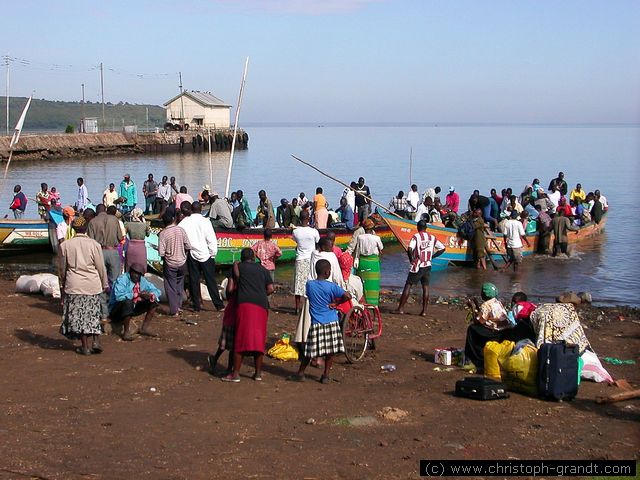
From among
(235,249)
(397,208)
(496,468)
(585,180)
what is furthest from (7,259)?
(585,180)

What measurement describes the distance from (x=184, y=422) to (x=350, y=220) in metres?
14.9

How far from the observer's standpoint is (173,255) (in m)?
11.8

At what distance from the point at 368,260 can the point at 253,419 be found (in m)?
4.67

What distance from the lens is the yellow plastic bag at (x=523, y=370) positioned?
8820mm

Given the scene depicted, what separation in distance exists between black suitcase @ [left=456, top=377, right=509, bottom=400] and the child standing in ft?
4.27

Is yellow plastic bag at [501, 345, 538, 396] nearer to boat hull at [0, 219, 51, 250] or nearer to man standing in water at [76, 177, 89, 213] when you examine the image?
boat hull at [0, 219, 51, 250]

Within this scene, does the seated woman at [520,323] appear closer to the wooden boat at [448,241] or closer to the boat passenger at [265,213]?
the wooden boat at [448,241]

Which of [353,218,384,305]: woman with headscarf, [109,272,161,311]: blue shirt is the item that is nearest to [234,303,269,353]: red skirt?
[109,272,161,311]: blue shirt

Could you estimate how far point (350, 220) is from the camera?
22.3 metres

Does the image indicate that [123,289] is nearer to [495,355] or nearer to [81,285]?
[81,285]

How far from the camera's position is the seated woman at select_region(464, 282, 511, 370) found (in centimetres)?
978

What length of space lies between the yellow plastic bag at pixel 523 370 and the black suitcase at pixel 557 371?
0.50ft

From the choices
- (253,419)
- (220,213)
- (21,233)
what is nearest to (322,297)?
(253,419)

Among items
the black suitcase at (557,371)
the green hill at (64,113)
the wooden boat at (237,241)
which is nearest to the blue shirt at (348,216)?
the wooden boat at (237,241)
